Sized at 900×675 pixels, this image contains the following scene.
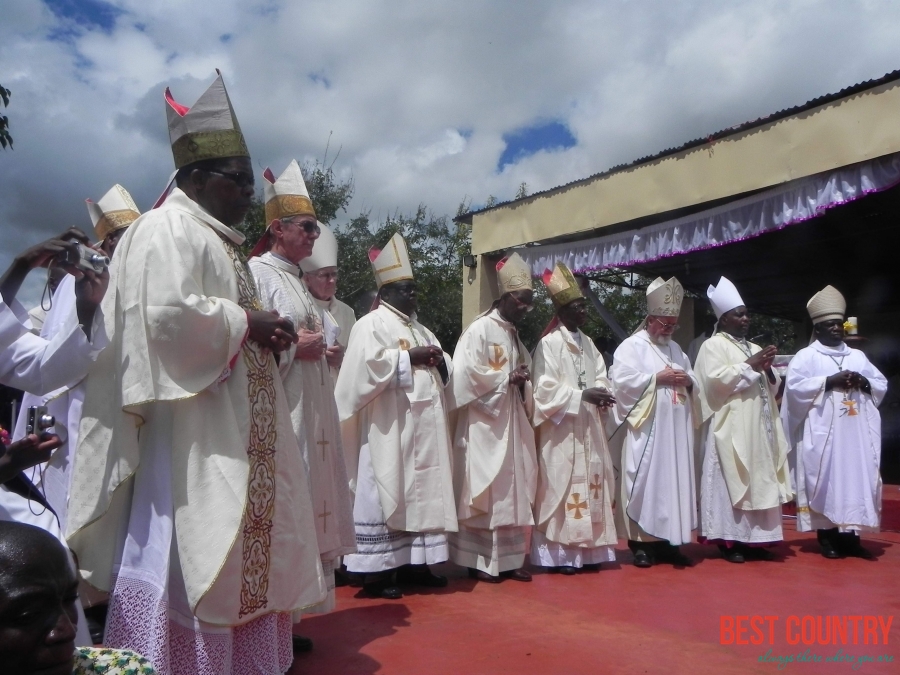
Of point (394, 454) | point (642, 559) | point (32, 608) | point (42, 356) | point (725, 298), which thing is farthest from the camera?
point (725, 298)

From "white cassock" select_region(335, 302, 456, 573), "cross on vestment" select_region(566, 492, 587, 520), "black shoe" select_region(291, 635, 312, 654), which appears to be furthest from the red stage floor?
Answer: "cross on vestment" select_region(566, 492, 587, 520)

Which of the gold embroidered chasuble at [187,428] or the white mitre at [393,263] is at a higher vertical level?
the white mitre at [393,263]

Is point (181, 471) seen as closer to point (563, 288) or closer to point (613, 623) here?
point (613, 623)

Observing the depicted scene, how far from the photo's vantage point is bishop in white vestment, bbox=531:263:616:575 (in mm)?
5926

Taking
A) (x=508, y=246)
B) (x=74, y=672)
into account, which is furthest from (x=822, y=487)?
(x=74, y=672)

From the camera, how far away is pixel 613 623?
4555mm

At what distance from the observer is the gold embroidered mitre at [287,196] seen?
423 centimetres

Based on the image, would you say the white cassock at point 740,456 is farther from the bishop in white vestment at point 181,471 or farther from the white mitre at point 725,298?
the bishop in white vestment at point 181,471

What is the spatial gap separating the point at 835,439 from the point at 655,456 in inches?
67.1

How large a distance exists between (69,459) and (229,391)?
0.87 m

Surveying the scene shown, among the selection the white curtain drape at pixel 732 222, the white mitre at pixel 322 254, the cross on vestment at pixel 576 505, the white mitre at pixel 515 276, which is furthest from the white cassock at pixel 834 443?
the white mitre at pixel 322 254

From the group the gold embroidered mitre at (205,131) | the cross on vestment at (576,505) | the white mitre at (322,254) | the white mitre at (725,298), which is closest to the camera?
the gold embroidered mitre at (205,131)

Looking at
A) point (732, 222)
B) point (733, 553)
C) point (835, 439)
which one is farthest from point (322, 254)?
point (732, 222)

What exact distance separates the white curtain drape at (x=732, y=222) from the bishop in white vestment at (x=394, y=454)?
4.40 metres
